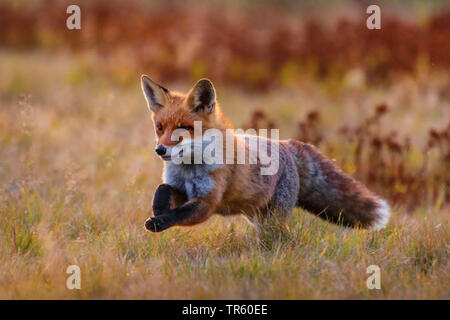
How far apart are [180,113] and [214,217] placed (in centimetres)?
169

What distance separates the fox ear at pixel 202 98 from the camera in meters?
4.54

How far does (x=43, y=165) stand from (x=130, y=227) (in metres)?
3.05

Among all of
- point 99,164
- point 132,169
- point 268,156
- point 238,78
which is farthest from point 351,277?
point 238,78

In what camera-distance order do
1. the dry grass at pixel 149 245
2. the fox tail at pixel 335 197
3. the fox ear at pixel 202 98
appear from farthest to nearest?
the fox tail at pixel 335 197 < the fox ear at pixel 202 98 < the dry grass at pixel 149 245

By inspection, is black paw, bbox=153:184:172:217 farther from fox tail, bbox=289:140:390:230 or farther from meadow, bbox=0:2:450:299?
fox tail, bbox=289:140:390:230

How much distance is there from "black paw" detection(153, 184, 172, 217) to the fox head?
332 mm

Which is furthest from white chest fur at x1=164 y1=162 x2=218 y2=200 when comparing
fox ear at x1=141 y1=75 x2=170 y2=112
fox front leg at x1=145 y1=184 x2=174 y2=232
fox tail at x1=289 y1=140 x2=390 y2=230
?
fox tail at x1=289 y1=140 x2=390 y2=230

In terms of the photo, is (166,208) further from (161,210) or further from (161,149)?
(161,149)

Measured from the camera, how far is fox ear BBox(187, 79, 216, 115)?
4.54 metres

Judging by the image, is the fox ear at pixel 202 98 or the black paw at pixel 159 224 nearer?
the black paw at pixel 159 224

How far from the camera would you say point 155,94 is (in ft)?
15.9

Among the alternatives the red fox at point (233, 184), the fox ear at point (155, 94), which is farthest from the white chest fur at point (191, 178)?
the fox ear at point (155, 94)

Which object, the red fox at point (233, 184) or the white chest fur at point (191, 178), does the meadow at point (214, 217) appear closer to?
the red fox at point (233, 184)

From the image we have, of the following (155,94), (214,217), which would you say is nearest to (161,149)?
(155,94)
